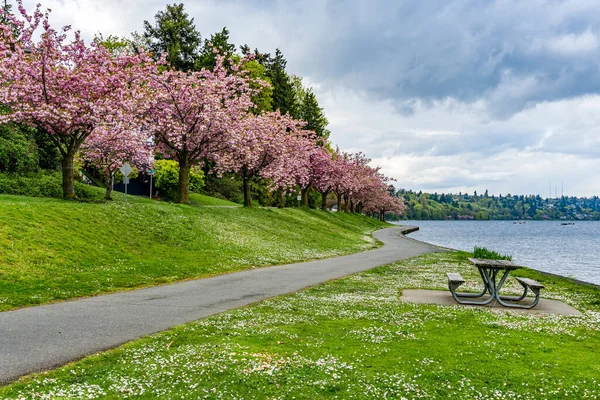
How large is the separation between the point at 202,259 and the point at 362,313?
12613 millimetres

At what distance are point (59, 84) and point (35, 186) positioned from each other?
910 cm

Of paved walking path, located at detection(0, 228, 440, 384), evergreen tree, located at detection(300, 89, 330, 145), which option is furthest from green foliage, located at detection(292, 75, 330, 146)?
paved walking path, located at detection(0, 228, 440, 384)

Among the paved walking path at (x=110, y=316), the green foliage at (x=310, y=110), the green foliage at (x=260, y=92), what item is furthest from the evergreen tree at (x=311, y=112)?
the paved walking path at (x=110, y=316)

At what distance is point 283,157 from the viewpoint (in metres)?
50.5

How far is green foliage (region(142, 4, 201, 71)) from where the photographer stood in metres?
76.9

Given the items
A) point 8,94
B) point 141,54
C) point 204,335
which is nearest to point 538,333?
point 204,335

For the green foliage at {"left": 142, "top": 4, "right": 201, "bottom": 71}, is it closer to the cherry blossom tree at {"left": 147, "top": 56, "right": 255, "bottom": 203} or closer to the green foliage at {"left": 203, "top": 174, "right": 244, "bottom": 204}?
the green foliage at {"left": 203, "top": 174, "right": 244, "bottom": 204}

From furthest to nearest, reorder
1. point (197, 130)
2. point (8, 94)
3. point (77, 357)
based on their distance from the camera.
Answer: point (197, 130) → point (8, 94) → point (77, 357)

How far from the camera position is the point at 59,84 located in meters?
27.8

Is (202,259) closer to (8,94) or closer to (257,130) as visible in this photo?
(8,94)

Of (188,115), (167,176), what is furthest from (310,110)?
(188,115)

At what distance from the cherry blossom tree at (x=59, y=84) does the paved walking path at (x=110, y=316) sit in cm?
1553

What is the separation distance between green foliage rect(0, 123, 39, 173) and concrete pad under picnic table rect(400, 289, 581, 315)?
31.9m

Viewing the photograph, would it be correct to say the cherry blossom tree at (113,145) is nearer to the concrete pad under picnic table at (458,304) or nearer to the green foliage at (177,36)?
the concrete pad under picnic table at (458,304)
